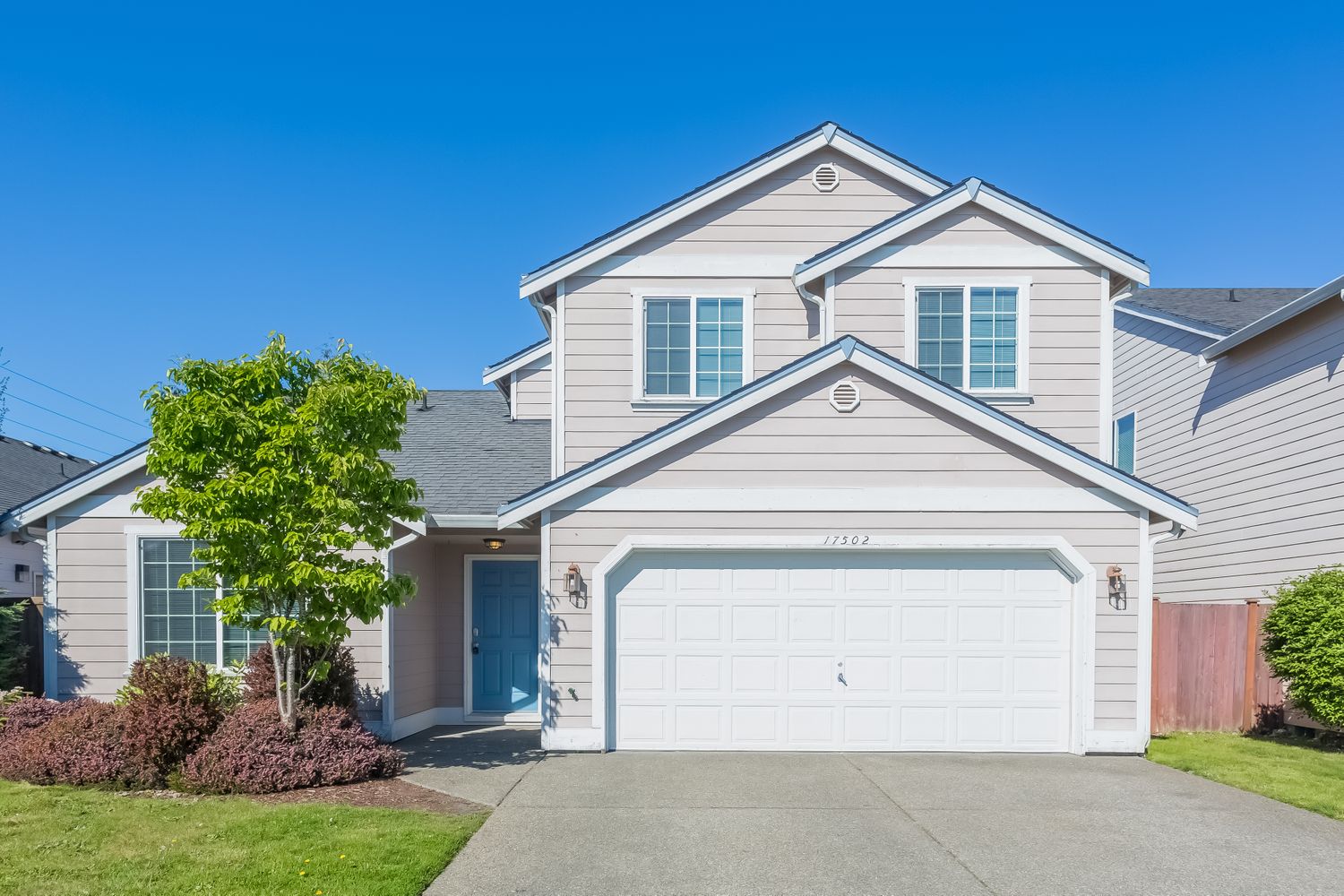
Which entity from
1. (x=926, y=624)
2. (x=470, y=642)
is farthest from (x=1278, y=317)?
(x=470, y=642)

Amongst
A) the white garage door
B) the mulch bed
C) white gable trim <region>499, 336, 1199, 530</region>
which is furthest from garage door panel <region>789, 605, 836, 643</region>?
the mulch bed

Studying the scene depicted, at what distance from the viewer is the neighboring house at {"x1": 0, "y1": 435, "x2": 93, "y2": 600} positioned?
20.1 meters

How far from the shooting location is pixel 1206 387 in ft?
51.9

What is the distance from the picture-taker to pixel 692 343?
1330 centimetres

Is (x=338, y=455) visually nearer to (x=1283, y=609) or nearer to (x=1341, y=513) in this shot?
(x=1283, y=609)

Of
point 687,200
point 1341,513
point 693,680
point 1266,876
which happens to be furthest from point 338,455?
point 1341,513

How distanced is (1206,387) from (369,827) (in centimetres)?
1428

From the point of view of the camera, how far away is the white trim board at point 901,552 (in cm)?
1096

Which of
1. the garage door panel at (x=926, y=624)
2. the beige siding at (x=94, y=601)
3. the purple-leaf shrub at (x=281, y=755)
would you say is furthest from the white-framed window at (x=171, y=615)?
the garage door panel at (x=926, y=624)

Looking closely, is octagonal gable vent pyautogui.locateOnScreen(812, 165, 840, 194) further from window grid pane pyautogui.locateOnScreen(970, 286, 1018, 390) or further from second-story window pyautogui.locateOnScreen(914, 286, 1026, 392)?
window grid pane pyautogui.locateOnScreen(970, 286, 1018, 390)

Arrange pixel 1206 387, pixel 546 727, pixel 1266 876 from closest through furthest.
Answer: pixel 1266 876 → pixel 546 727 → pixel 1206 387

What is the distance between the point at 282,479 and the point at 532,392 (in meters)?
7.36

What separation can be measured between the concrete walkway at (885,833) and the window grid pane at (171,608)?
4.49 meters

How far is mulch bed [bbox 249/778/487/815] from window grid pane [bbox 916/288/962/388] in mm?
7858
